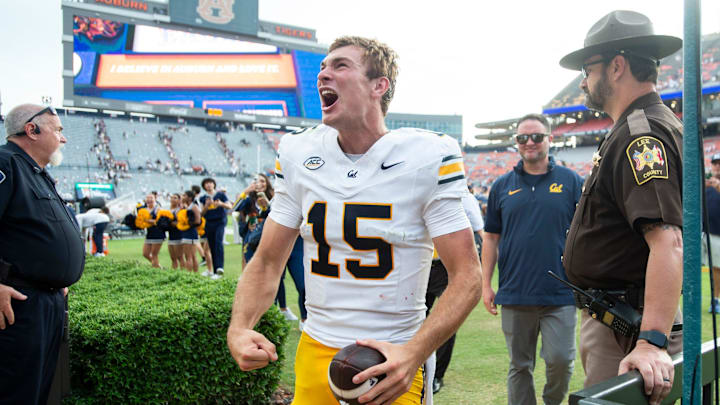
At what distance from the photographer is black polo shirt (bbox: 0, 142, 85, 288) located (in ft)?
10.1

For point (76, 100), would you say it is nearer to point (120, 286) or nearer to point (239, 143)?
point (239, 143)

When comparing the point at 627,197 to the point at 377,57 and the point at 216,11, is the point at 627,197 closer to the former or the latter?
the point at 377,57

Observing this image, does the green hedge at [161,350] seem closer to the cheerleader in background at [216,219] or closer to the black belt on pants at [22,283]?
the black belt on pants at [22,283]

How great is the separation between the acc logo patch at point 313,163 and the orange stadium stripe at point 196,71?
49.1m

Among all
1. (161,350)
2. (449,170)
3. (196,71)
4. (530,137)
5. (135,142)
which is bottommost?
(161,350)

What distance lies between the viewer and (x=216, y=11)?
4997cm

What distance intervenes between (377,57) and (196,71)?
5130 centimetres

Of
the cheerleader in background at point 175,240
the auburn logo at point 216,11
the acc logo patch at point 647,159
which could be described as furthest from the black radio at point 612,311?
the auburn logo at point 216,11

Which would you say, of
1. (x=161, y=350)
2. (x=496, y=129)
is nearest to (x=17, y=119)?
(x=161, y=350)

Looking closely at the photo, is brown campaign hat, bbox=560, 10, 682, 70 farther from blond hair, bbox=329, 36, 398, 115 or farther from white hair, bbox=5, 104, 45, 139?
white hair, bbox=5, 104, 45, 139

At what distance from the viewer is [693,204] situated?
1362 mm

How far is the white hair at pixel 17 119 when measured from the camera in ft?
11.3

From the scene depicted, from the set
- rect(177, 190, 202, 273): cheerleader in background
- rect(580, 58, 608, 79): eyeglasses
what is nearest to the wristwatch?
rect(580, 58, 608, 79): eyeglasses

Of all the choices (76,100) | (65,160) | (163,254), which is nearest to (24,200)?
(163,254)
